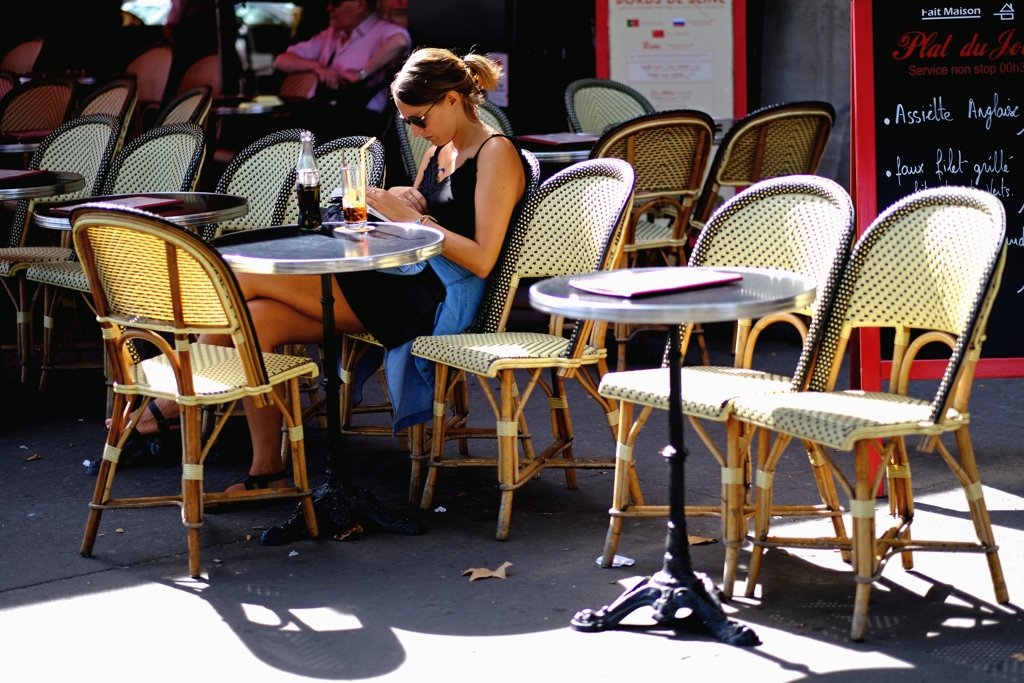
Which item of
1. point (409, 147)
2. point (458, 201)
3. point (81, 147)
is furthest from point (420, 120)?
point (81, 147)

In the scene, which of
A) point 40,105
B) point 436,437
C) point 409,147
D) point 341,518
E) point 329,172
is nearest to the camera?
point 341,518

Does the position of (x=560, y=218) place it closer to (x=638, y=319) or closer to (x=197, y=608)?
(x=638, y=319)

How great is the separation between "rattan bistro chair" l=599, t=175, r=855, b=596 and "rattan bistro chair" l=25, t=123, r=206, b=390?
274 cm

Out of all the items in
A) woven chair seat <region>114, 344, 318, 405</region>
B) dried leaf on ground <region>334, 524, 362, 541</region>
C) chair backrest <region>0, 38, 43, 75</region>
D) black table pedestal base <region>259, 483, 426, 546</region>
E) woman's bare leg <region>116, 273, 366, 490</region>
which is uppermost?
chair backrest <region>0, 38, 43, 75</region>

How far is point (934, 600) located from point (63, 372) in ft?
13.8

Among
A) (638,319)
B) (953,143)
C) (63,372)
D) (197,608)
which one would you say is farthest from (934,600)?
(63,372)

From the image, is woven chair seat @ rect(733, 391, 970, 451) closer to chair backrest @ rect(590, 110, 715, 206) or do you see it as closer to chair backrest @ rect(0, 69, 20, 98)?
chair backrest @ rect(590, 110, 715, 206)

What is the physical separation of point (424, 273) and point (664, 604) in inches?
63.0

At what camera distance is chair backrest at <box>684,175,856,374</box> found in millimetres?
3424

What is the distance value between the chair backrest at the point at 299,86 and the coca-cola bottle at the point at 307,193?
5317 millimetres

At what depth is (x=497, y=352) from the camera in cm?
379

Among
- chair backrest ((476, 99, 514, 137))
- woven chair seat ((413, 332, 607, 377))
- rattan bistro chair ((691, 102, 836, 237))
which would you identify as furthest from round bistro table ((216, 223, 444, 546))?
chair backrest ((476, 99, 514, 137))

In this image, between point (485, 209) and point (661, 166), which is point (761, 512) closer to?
point (485, 209)

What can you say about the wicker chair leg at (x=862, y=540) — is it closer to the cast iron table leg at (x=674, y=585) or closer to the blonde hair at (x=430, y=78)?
the cast iron table leg at (x=674, y=585)
